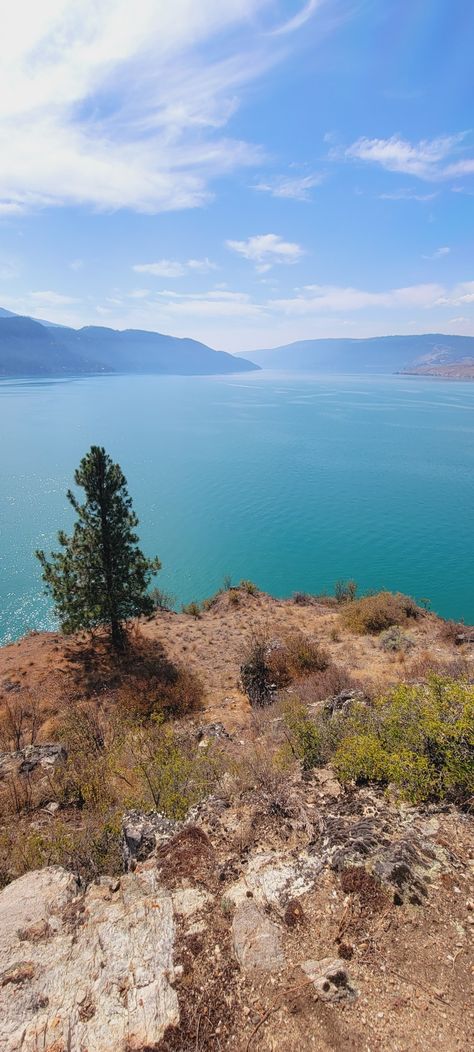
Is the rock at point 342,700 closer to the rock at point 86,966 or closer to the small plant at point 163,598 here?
the rock at point 86,966

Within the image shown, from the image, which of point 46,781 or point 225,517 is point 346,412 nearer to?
point 225,517

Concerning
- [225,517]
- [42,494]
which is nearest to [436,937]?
[225,517]

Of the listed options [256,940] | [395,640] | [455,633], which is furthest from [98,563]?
[455,633]

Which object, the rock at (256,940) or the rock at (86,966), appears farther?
the rock at (256,940)

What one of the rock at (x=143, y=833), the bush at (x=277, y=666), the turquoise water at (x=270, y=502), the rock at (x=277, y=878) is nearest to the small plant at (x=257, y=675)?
the bush at (x=277, y=666)

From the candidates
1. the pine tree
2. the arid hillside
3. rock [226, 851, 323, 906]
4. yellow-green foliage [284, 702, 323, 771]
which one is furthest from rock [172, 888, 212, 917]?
the pine tree
